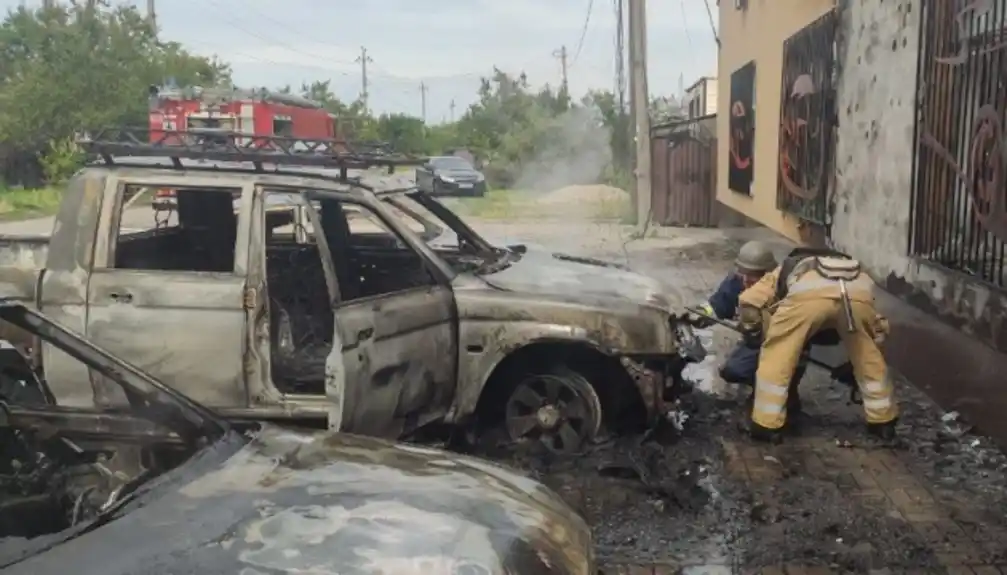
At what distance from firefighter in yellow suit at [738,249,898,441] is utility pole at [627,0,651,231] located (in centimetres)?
1368

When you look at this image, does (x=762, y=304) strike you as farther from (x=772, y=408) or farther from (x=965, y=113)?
(x=965, y=113)

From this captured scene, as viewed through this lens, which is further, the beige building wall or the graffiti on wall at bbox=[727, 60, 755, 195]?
the graffiti on wall at bbox=[727, 60, 755, 195]

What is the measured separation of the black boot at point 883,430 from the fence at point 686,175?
16160 mm

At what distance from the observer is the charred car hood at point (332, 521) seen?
2.49 metres

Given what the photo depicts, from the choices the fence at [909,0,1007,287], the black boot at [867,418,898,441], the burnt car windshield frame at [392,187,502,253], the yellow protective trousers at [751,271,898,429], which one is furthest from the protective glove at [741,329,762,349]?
the burnt car windshield frame at [392,187,502,253]

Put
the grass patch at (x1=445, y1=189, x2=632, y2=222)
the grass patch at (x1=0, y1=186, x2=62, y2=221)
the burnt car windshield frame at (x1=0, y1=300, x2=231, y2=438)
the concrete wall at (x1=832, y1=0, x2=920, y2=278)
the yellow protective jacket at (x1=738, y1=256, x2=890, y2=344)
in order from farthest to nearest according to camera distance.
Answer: the grass patch at (x1=445, y1=189, x2=632, y2=222), the grass patch at (x1=0, y1=186, x2=62, y2=221), the concrete wall at (x1=832, y1=0, x2=920, y2=278), the yellow protective jacket at (x1=738, y1=256, x2=890, y2=344), the burnt car windshield frame at (x1=0, y1=300, x2=231, y2=438)

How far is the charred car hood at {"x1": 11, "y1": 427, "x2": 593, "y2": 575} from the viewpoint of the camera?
249cm

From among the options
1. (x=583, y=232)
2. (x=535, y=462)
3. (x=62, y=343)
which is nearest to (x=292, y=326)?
(x=535, y=462)

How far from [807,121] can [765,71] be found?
3366mm

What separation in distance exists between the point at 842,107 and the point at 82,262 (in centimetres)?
747

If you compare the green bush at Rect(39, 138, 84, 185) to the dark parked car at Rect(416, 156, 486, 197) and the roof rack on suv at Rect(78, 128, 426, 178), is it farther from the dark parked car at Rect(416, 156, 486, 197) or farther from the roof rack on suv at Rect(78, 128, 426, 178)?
the roof rack on suv at Rect(78, 128, 426, 178)

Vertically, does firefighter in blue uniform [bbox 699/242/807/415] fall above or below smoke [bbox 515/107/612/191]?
below

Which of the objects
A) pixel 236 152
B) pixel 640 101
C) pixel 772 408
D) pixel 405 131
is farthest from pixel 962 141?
pixel 405 131

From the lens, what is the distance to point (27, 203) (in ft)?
89.8
